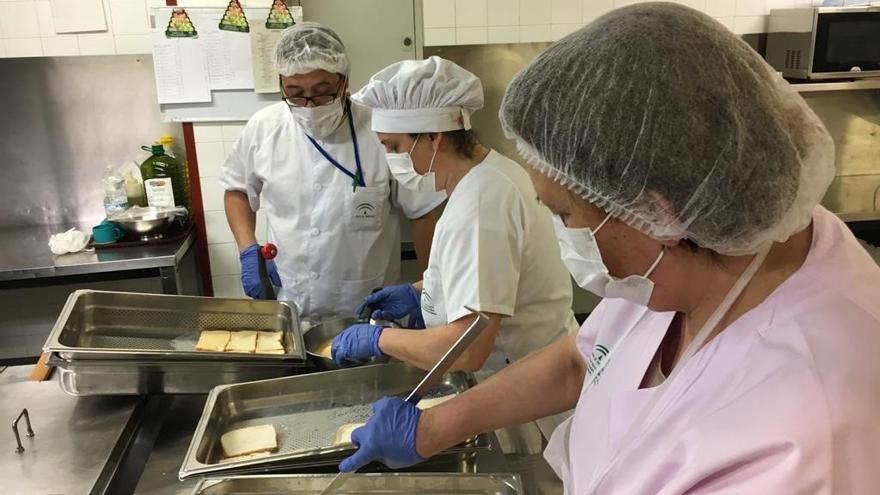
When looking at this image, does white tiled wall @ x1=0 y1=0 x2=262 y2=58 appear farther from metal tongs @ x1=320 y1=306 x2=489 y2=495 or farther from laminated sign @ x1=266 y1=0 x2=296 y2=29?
metal tongs @ x1=320 y1=306 x2=489 y2=495

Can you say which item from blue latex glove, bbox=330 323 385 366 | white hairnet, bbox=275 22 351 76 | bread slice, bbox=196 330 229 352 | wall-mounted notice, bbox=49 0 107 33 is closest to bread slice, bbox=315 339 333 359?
blue latex glove, bbox=330 323 385 366

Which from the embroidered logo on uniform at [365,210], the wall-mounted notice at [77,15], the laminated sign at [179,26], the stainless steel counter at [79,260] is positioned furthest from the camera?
the wall-mounted notice at [77,15]

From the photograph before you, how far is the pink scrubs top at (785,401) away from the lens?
635mm

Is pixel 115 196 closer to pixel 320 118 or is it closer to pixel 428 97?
pixel 320 118

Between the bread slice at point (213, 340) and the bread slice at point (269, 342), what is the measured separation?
0.29ft

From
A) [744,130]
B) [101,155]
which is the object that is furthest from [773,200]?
[101,155]

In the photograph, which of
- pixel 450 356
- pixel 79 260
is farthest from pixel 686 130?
pixel 79 260

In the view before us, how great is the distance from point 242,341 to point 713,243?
1.37 m

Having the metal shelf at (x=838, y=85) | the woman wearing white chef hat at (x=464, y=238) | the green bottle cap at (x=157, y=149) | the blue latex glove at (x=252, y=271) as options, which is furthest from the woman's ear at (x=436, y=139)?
the metal shelf at (x=838, y=85)

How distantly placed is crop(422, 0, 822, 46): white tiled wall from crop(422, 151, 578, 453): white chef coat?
1623 millimetres

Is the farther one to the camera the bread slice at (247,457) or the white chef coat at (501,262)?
the white chef coat at (501,262)

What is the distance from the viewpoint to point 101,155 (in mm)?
3117

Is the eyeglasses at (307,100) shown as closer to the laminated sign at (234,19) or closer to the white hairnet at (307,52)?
the white hairnet at (307,52)

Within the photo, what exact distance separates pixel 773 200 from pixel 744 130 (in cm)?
8
